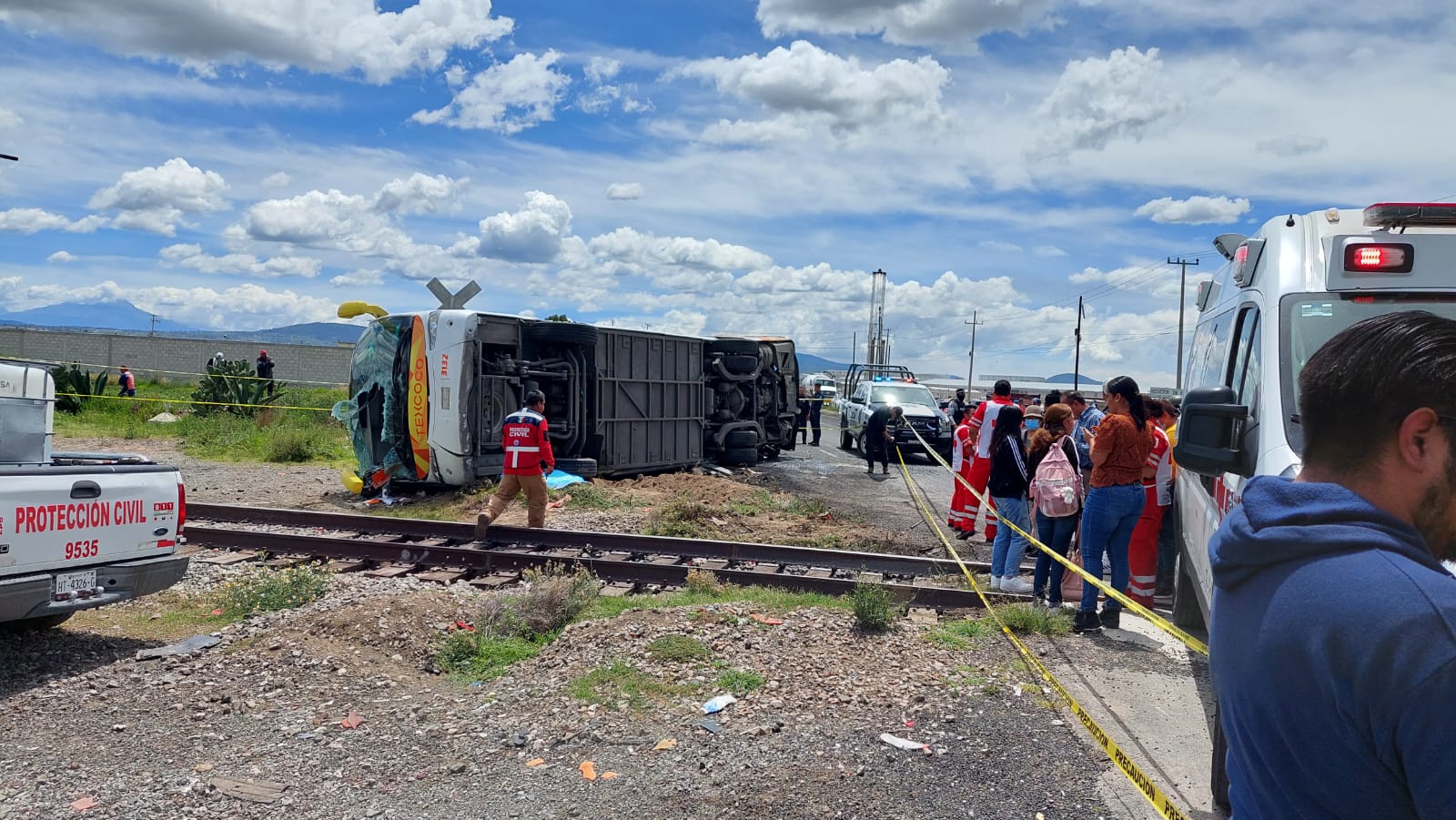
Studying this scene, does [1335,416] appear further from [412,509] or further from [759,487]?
[759,487]

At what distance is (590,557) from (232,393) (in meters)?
20.9

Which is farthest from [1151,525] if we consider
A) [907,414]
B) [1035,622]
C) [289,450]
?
[289,450]

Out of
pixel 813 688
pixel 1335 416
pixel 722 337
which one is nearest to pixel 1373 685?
pixel 1335 416

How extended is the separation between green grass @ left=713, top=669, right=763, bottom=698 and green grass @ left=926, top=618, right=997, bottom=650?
1524 millimetres

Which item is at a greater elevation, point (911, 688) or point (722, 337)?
point (722, 337)

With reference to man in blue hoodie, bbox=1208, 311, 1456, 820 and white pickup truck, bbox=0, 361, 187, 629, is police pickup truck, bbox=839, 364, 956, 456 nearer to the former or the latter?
white pickup truck, bbox=0, 361, 187, 629

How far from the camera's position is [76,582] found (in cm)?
618

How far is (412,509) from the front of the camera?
44.8 ft

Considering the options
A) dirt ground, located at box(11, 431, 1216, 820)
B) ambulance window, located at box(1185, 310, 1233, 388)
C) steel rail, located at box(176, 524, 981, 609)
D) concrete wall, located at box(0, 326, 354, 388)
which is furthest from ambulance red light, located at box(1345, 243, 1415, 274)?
concrete wall, located at box(0, 326, 354, 388)

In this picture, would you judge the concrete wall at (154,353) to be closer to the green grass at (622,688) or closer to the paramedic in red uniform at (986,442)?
the paramedic in red uniform at (986,442)

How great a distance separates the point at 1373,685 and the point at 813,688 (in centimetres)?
458

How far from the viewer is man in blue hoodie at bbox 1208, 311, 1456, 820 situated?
1308mm

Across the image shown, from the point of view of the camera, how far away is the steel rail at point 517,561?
8.34 metres

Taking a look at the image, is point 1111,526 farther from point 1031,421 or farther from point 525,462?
point 525,462
